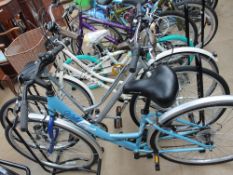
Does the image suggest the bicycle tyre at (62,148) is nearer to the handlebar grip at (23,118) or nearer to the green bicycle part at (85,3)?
the handlebar grip at (23,118)

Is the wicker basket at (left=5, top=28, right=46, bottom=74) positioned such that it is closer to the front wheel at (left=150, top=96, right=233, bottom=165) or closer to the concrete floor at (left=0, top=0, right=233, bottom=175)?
the concrete floor at (left=0, top=0, right=233, bottom=175)

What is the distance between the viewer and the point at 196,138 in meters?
1.57

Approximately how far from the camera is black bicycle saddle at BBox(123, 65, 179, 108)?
111 centimetres

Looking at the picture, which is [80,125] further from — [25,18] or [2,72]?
[25,18]

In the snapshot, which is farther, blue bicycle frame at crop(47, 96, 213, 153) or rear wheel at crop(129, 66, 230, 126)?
rear wheel at crop(129, 66, 230, 126)

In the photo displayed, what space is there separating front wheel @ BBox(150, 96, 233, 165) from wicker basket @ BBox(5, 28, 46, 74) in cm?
115

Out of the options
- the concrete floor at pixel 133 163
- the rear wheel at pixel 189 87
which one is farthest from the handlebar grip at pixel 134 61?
the concrete floor at pixel 133 163

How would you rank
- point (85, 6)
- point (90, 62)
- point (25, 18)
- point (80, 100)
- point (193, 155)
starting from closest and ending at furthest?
1. point (193, 155)
2. point (80, 100)
3. point (90, 62)
4. point (85, 6)
5. point (25, 18)

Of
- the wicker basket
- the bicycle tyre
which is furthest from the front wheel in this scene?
the wicker basket

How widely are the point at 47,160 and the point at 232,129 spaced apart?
1.45m

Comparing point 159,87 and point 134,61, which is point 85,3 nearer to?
point 134,61

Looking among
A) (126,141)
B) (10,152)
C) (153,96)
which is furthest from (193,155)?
(10,152)

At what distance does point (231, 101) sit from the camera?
4.09 ft

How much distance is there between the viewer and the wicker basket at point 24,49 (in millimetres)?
1829
